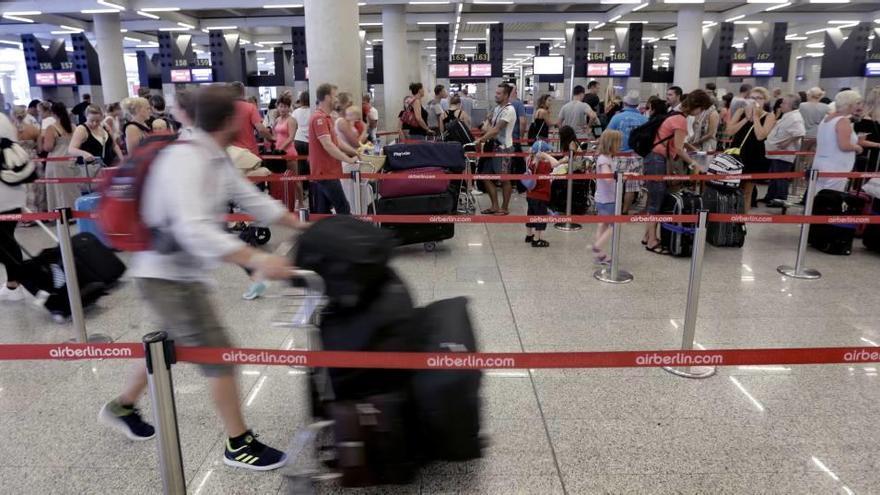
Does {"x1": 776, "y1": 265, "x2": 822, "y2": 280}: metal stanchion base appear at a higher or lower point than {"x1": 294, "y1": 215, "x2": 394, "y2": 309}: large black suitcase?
lower

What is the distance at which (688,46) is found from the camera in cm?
1794

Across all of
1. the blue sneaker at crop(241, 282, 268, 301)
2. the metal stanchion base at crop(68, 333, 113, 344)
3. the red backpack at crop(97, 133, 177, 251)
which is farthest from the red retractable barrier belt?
the blue sneaker at crop(241, 282, 268, 301)

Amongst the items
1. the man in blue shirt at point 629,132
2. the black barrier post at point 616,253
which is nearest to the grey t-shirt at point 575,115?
the man in blue shirt at point 629,132

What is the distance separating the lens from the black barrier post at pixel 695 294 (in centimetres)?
352

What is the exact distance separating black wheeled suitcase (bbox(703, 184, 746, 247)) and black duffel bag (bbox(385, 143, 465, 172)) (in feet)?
9.60

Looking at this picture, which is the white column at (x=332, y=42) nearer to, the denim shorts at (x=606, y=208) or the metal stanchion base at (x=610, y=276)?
the denim shorts at (x=606, y=208)

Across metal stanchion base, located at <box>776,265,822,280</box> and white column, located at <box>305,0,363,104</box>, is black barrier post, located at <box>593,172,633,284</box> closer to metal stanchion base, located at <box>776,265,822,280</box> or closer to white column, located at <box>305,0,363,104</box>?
metal stanchion base, located at <box>776,265,822,280</box>

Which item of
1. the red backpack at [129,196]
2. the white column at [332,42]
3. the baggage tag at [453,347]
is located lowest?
the baggage tag at [453,347]

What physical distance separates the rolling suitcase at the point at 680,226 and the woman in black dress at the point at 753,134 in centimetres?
226

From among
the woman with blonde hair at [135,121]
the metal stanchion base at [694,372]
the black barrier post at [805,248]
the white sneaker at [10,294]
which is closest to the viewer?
the metal stanchion base at [694,372]

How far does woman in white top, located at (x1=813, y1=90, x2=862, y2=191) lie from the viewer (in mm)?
6277

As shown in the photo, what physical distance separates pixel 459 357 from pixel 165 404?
3.12 ft

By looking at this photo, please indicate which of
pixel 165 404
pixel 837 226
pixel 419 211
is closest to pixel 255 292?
pixel 419 211

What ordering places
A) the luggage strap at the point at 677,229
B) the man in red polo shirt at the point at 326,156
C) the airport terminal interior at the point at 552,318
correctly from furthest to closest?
the luggage strap at the point at 677,229
the man in red polo shirt at the point at 326,156
the airport terminal interior at the point at 552,318
